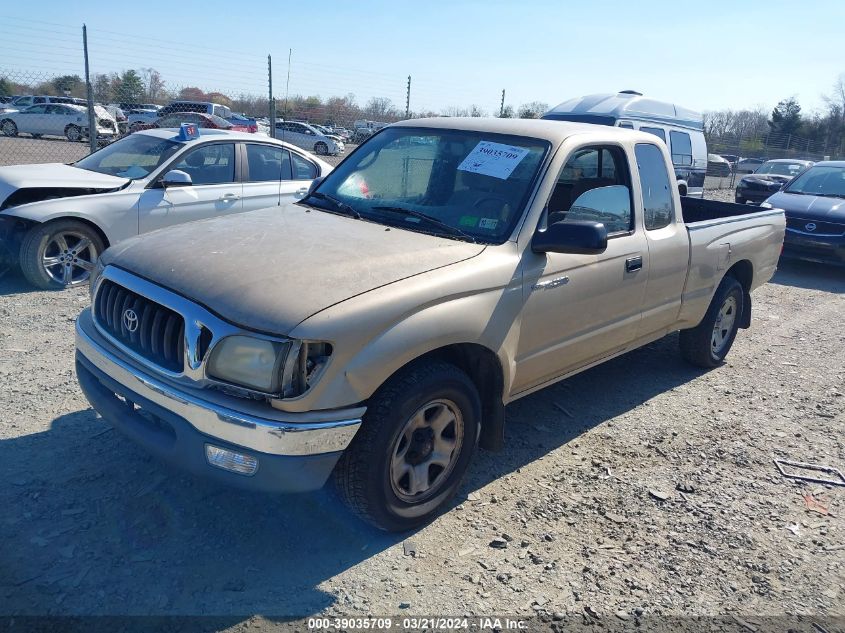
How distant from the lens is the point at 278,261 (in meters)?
3.16

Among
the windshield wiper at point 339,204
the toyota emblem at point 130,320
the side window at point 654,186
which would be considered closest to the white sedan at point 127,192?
the windshield wiper at point 339,204

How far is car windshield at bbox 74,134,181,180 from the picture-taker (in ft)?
23.3

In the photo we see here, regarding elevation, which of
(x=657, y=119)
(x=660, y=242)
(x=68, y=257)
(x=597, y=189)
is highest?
(x=657, y=119)

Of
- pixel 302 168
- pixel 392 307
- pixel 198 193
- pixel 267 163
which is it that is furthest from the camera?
pixel 302 168

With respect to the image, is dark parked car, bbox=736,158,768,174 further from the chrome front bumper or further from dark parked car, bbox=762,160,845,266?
the chrome front bumper

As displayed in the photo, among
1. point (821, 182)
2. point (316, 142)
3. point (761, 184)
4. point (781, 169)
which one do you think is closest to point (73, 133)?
point (316, 142)

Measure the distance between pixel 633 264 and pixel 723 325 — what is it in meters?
2.12

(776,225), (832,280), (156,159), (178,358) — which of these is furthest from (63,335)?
(832,280)

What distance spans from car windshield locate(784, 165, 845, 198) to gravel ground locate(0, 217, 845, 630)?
8102mm

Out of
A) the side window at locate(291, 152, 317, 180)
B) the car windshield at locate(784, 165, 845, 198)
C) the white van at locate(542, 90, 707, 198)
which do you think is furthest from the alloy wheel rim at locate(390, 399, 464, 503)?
the car windshield at locate(784, 165, 845, 198)

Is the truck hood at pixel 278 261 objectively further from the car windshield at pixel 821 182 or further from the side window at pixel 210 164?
the car windshield at pixel 821 182

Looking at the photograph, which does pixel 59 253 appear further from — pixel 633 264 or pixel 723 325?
pixel 723 325

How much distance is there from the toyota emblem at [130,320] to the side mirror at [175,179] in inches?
156

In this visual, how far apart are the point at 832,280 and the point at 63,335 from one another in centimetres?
1046
